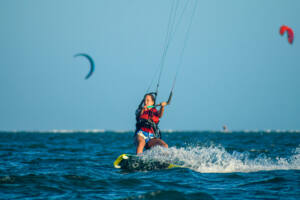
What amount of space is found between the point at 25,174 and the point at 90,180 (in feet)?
4.84

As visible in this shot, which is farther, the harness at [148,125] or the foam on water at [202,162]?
the harness at [148,125]

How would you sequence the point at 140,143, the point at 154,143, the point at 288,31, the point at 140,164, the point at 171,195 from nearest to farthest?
1. the point at 171,195
2. the point at 140,164
3. the point at 154,143
4. the point at 140,143
5. the point at 288,31

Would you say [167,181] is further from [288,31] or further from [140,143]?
[288,31]

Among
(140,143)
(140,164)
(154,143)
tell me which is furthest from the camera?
(140,143)

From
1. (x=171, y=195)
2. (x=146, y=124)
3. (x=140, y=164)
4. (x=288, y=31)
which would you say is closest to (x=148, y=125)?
(x=146, y=124)

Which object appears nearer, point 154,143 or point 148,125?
point 154,143

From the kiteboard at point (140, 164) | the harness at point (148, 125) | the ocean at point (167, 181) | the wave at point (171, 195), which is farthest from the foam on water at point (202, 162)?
the wave at point (171, 195)

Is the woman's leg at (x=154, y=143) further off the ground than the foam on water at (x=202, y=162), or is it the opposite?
the woman's leg at (x=154, y=143)

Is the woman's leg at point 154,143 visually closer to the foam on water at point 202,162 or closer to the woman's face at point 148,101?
the foam on water at point 202,162

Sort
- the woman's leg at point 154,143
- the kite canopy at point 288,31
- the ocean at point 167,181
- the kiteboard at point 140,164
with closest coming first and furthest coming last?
the ocean at point 167,181, the kiteboard at point 140,164, the woman's leg at point 154,143, the kite canopy at point 288,31

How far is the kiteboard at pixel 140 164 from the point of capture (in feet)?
29.4

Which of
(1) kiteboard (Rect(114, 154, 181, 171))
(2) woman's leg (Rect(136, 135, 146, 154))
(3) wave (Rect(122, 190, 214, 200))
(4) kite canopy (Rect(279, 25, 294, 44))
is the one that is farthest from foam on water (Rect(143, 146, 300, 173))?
(4) kite canopy (Rect(279, 25, 294, 44))

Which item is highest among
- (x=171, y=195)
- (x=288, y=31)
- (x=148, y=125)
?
(x=288, y=31)

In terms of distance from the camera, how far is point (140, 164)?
29.6ft
